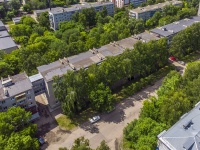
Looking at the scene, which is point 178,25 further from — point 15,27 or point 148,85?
point 15,27

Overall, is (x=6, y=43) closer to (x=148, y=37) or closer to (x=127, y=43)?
(x=127, y=43)

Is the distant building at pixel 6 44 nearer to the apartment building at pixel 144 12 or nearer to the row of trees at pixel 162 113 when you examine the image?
the apartment building at pixel 144 12

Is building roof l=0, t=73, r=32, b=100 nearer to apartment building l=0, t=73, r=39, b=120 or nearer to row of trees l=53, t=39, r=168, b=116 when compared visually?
apartment building l=0, t=73, r=39, b=120

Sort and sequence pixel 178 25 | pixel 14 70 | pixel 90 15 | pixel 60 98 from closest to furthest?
pixel 60 98, pixel 14 70, pixel 178 25, pixel 90 15

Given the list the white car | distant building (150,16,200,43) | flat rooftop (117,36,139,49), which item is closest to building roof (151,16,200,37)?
distant building (150,16,200,43)

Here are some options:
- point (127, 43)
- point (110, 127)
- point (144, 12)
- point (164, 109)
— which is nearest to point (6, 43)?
point (127, 43)

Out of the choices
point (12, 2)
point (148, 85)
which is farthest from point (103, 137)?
point (12, 2)

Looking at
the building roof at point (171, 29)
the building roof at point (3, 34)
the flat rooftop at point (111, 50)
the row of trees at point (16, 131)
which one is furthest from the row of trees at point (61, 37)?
the row of trees at point (16, 131)
